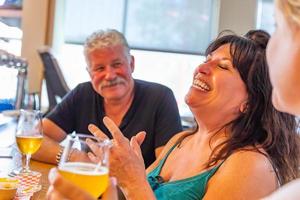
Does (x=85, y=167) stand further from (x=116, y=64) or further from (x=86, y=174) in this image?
(x=116, y=64)

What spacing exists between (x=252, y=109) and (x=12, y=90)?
5.10 feet

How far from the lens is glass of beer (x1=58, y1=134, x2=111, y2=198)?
2.62ft

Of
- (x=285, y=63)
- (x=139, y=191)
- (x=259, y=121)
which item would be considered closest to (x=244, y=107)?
(x=259, y=121)

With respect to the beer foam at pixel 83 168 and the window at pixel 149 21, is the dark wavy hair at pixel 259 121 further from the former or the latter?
the window at pixel 149 21

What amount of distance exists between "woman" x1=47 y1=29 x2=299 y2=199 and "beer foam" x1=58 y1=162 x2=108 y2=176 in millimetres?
327

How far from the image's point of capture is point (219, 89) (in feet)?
4.71

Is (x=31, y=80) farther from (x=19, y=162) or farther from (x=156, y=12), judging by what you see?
(x=19, y=162)

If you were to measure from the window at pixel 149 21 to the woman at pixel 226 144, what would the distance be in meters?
3.52

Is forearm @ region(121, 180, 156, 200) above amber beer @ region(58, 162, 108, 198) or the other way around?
the other way around

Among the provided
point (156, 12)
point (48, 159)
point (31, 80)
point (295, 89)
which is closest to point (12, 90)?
point (48, 159)

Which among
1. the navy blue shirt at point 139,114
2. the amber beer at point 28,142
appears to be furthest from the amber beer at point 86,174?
the navy blue shirt at point 139,114

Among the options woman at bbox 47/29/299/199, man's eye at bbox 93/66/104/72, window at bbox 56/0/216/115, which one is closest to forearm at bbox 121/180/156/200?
woman at bbox 47/29/299/199

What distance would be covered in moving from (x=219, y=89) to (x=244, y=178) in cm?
36

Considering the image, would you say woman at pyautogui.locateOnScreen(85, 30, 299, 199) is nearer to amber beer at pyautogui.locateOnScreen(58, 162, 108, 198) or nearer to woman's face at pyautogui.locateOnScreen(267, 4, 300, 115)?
amber beer at pyautogui.locateOnScreen(58, 162, 108, 198)
